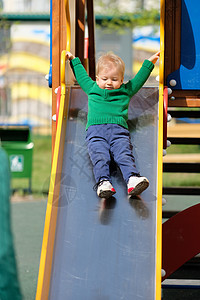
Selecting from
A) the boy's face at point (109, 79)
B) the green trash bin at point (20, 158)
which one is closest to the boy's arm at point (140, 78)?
the boy's face at point (109, 79)

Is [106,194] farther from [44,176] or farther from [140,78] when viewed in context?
[44,176]

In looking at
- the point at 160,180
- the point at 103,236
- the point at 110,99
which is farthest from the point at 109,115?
the point at 103,236

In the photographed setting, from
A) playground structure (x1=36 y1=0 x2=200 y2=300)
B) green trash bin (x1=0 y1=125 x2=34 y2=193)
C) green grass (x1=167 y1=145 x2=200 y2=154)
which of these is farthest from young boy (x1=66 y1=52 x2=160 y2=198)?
green grass (x1=167 y1=145 x2=200 y2=154)

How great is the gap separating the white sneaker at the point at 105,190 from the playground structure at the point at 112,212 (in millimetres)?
108

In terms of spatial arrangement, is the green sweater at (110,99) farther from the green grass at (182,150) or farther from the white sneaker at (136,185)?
the green grass at (182,150)

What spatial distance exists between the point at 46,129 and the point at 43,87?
213 centimetres

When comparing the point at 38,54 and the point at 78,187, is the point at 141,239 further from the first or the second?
the point at 38,54

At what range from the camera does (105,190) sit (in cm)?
335

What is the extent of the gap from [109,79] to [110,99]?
0.51 feet

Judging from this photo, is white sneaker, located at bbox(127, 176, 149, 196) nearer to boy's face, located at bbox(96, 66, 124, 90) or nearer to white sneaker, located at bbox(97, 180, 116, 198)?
white sneaker, located at bbox(97, 180, 116, 198)

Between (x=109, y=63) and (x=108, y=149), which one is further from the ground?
(x=109, y=63)

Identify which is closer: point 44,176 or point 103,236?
point 103,236

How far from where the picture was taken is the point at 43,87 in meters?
18.7

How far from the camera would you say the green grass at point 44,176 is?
973 centimetres
